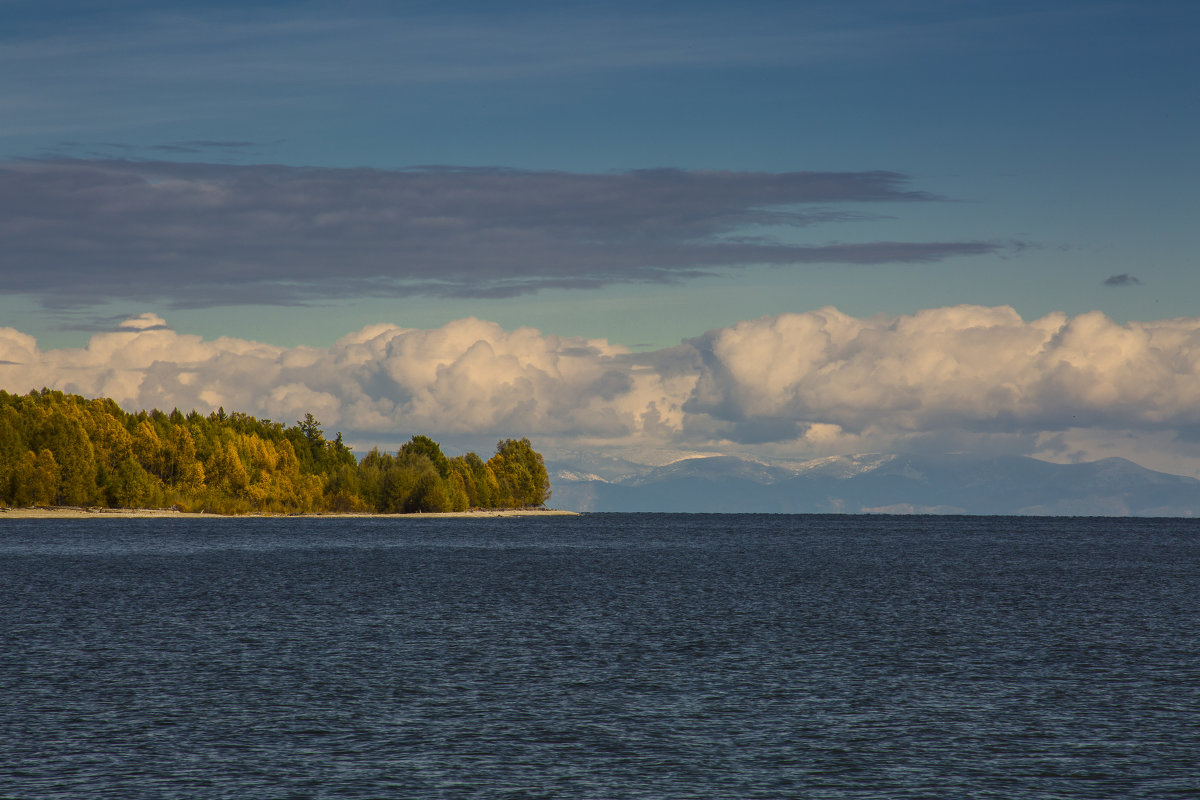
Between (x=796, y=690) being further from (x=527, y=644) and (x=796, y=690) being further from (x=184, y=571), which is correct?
(x=184, y=571)

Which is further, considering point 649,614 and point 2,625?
point 649,614

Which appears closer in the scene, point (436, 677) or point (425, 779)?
point (425, 779)

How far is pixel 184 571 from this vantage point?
397 feet

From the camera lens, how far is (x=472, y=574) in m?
123

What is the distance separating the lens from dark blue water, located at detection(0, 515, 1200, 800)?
33562mm

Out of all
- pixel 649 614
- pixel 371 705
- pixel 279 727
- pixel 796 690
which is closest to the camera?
pixel 279 727

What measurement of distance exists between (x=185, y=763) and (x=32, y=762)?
4369 mm

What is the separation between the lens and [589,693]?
47.1m

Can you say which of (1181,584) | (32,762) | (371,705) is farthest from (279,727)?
(1181,584)

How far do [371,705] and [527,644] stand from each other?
1894 cm

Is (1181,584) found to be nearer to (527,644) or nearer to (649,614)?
(649,614)

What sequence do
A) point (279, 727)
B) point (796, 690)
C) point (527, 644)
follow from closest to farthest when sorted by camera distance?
point (279, 727), point (796, 690), point (527, 644)

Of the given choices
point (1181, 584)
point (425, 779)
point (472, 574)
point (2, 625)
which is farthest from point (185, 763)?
point (1181, 584)

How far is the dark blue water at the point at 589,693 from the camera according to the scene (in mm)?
33562
